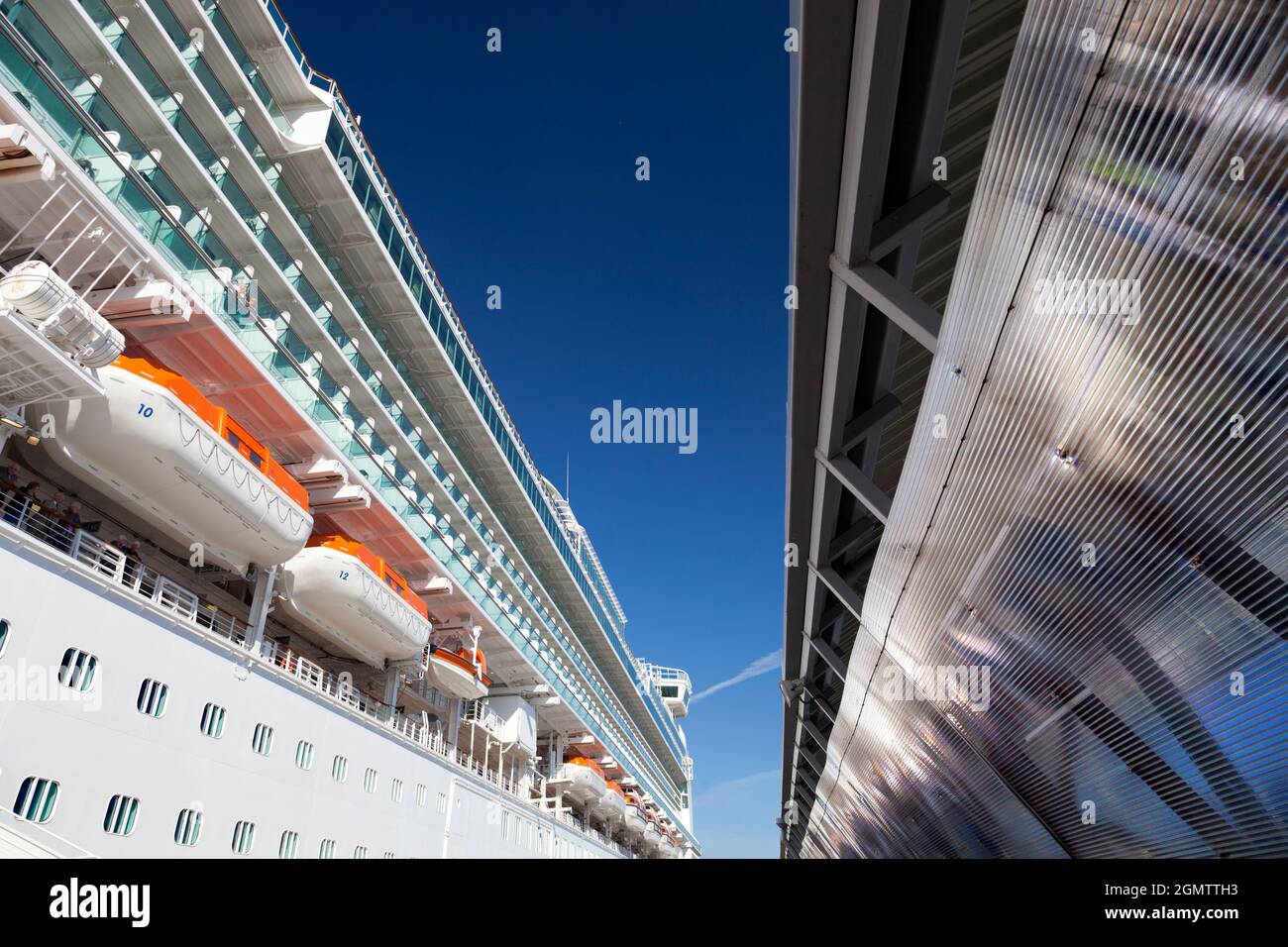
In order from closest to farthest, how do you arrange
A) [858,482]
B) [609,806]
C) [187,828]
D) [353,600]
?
[858,482]
[187,828]
[353,600]
[609,806]

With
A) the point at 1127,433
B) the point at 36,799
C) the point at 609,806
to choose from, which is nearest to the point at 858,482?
the point at 1127,433

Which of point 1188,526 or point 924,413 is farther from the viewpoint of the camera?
point 924,413

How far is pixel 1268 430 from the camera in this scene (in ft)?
14.1

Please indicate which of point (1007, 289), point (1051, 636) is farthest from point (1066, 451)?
point (1051, 636)

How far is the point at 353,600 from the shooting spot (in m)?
16.5

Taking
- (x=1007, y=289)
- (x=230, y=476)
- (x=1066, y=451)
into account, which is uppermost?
(x=230, y=476)

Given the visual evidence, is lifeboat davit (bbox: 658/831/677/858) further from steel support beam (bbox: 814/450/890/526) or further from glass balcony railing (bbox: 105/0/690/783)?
steel support beam (bbox: 814/450/890/526)

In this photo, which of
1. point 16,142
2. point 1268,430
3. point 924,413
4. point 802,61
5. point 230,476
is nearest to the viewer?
point 1268,430

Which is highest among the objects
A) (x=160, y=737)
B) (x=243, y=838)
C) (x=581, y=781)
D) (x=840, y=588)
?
(x=581, y=781)

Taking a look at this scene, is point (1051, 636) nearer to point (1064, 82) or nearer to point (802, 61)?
point (1064, 82)

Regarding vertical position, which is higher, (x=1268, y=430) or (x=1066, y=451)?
(x=1066, y=451)

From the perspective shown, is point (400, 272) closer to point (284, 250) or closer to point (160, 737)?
point (284, 250)

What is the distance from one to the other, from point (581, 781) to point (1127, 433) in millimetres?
32105

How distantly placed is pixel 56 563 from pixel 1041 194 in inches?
452
